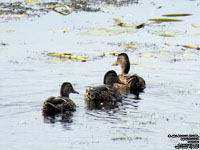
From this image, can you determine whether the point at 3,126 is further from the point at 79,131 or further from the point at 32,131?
the point at 79,131

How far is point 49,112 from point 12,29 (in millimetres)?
14362

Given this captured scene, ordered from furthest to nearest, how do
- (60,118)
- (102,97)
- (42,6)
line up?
(42,6), (102,97), (60,118)

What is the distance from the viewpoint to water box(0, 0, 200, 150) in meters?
12.8

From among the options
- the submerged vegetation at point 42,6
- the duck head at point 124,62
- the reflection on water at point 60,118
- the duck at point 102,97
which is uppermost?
the submerged vegetation at point 42,6

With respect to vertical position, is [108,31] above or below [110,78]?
above

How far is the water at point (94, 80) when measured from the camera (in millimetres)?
12828

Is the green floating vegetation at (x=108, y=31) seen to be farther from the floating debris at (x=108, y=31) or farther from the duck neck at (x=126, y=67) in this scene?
the duck neck at (x=126, y=67)

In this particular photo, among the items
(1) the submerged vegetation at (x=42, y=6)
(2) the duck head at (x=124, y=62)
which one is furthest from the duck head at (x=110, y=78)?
(1) the submerged vegetation at (x=42, y=6)

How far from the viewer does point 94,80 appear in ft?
63.7

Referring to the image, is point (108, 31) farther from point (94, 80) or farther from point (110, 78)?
point (110, 78)

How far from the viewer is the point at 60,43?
84.7 ft

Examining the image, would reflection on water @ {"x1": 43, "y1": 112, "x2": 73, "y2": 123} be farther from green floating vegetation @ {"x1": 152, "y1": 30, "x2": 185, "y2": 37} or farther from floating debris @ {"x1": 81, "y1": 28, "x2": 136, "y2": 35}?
green floating vegetation @ {"x1": 152, "y1": 30, "x2": 185, "y2": 37}

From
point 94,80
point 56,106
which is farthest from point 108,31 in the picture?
point 56,106

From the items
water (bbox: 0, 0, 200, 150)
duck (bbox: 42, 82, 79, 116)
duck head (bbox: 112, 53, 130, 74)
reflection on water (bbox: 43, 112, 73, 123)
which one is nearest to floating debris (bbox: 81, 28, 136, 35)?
water (bbox: 0, 0, 200, 150)
